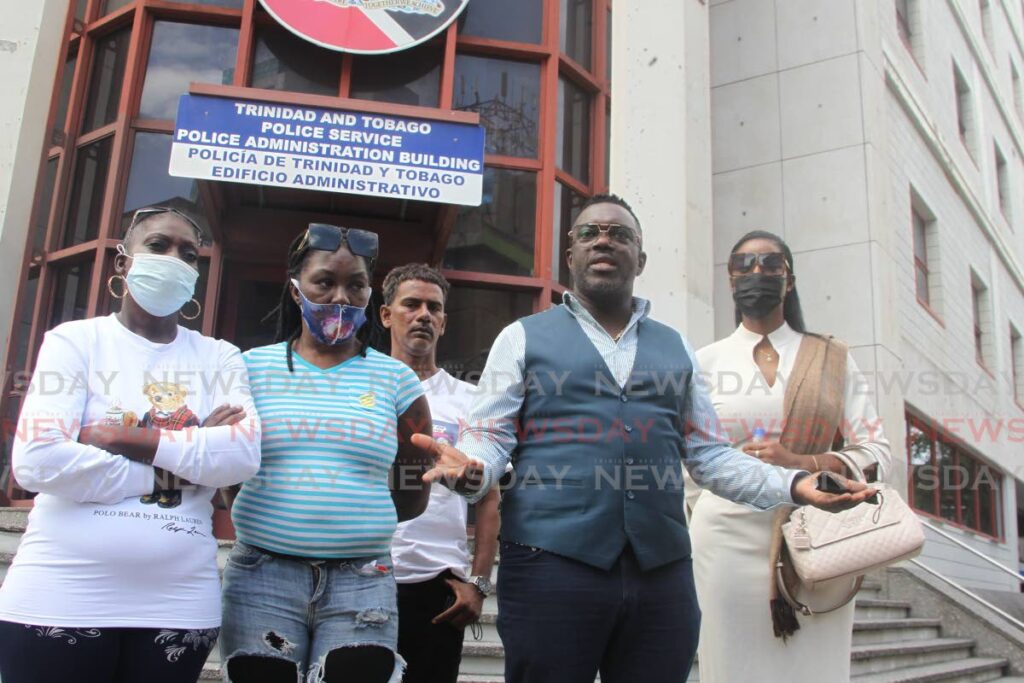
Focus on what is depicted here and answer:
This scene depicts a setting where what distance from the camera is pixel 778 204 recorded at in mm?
10828

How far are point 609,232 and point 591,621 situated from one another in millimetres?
1100

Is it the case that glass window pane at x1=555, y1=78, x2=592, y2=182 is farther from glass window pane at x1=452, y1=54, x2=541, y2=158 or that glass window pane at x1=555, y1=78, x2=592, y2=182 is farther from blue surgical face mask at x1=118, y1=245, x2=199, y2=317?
blue surgical face mask at x1=118, y1=245, x2=199, y2=317

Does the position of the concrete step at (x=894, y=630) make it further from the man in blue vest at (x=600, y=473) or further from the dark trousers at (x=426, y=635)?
the man in blue vest at (x=600, y=473)

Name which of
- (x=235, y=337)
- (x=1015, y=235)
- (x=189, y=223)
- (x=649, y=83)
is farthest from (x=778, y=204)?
(x=1015, y=235)

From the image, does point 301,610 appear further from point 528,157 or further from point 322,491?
point 528,157

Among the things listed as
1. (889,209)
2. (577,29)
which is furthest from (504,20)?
(889,209)

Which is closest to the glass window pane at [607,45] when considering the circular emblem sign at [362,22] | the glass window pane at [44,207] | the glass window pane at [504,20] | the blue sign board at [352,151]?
the glass window pane at [504,20]

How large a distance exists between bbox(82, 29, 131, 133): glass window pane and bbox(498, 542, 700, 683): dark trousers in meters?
7.56

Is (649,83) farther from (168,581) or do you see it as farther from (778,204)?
(168,581)

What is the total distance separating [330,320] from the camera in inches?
100

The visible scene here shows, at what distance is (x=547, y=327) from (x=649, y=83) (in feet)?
19.2

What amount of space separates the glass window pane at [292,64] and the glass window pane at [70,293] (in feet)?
7.81

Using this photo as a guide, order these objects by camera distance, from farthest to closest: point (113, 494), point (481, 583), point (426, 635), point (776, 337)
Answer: point (776, 337)
point (481, 583)
point (426, 635)
point (113, 494)

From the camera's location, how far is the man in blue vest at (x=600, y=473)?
83.1 inches
